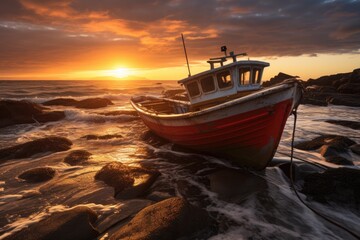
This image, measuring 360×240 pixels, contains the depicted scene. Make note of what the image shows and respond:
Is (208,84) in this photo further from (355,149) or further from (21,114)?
(21,114)

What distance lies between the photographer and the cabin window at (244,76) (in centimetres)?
1014

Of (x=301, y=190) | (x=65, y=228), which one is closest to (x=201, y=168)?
(x=301, y=190)

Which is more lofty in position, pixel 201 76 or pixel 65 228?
pixel 201 76

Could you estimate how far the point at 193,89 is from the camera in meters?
11.0

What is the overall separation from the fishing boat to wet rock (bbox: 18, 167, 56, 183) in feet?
15.3

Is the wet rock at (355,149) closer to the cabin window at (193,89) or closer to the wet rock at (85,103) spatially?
the cabin window at (193,89)

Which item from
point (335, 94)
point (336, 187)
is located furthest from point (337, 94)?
point (336, 187)

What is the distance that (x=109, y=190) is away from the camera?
282 inches

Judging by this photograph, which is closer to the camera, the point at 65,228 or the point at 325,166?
the point at 65,228

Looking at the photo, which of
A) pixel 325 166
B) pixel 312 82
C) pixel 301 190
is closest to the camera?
pixel 301 190

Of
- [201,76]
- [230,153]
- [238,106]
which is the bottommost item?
[230,153]

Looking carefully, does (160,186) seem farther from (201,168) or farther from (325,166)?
(325,166)

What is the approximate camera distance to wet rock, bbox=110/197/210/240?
4.69 metres

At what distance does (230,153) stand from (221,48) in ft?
16.1
